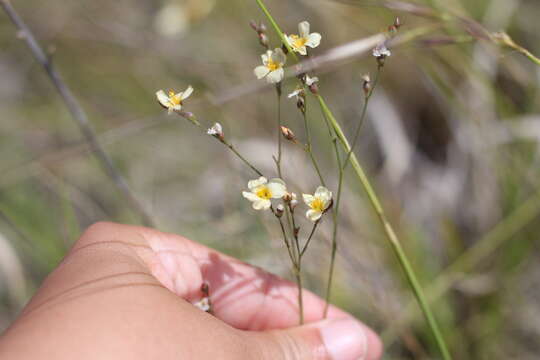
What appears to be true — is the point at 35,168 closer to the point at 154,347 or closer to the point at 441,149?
the point at 154,347

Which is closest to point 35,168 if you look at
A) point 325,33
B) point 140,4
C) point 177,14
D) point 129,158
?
point 129,158

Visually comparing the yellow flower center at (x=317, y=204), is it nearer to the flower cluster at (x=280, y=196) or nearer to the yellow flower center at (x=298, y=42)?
the flower cluster at (x=280, y=196)

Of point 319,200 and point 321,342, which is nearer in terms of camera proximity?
point 319,200

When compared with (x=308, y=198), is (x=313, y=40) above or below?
above

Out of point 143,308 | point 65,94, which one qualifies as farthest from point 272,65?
point 65,94

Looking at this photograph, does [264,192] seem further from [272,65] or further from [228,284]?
[228,284]

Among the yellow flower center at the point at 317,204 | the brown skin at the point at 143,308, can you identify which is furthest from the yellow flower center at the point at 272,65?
the brown skin at the point at 143,308

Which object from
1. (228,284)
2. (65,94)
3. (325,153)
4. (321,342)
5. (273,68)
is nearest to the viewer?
(273,68)
